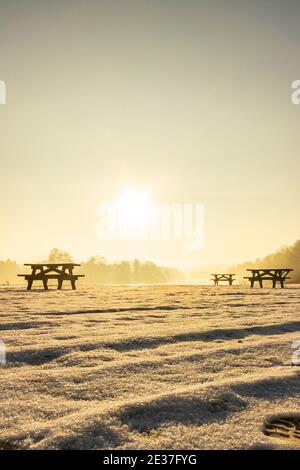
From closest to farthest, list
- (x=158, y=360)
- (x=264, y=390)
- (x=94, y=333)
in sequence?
(x=264, y=390) → (x=158, y=360) → (x=94, y=333)

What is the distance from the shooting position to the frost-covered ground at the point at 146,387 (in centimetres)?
183

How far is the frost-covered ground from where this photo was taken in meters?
1.83

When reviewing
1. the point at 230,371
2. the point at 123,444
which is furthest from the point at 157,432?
the point at 230,371

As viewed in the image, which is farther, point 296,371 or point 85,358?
point 85,358

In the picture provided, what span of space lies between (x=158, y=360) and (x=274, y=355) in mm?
1057

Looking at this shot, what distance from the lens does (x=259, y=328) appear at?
468 cm

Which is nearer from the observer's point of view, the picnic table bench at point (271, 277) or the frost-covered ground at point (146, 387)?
the frost-covered ground at point (146, 387)

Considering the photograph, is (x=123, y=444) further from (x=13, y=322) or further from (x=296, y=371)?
(x=13, y=322)

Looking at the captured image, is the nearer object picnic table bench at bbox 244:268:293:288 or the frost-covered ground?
the frost-covered ground

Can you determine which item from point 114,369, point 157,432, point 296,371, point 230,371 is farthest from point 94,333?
point 157,432

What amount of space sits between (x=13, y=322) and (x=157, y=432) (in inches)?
135

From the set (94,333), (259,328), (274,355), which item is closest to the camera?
(274,355)

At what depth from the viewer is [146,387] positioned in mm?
2510

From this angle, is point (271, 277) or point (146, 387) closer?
point (146, 387)
